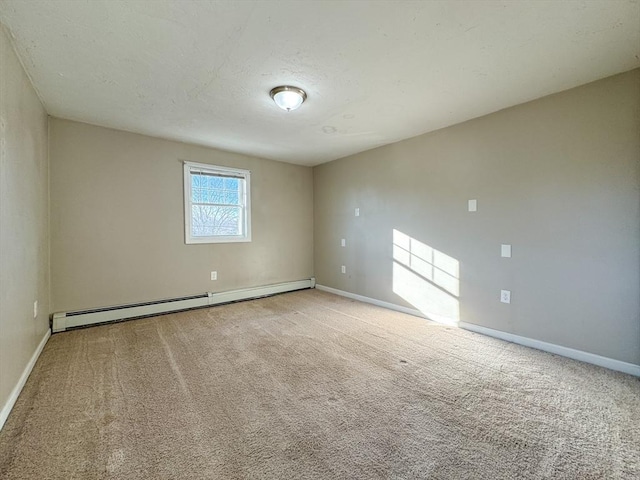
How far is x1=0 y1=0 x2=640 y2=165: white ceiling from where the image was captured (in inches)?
65.1

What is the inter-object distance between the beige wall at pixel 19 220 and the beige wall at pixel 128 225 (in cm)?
36

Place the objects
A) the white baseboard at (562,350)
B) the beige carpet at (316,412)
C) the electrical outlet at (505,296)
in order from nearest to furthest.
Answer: the beige carpet at (316,412), the white baseboard at (562,350), the electrical outlet at (505,296)

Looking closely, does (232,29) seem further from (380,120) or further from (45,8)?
(380,120)

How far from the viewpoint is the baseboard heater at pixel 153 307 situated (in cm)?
327

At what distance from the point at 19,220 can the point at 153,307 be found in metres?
2.00

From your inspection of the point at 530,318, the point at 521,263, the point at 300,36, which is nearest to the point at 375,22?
the point at 300,36

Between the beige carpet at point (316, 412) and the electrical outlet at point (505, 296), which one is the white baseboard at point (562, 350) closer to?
the beige carpet at point (316, 412)

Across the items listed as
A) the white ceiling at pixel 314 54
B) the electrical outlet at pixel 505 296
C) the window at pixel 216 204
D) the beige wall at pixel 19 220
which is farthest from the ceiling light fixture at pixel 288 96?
the electrical outlet at pixel 505 296

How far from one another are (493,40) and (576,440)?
2.53 metres

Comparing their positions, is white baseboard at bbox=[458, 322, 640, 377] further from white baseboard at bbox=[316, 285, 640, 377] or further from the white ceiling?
the white ceiling

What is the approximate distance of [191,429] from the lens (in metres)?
1.64

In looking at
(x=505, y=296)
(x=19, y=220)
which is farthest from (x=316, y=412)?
(x=19, y=220)

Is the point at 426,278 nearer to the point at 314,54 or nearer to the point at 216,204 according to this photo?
the point at 314,54

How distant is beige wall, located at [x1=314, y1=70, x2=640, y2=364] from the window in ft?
8.05
